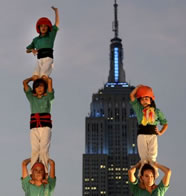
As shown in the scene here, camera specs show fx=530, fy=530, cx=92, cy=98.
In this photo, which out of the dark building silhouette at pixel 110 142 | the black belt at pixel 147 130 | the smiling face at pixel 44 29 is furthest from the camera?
the dark building silhouette at pixel 110 142

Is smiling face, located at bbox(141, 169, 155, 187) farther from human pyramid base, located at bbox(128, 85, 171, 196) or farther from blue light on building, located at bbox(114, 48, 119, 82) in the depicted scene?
blue light on building, located at bbox(114, 48, 119, 82)

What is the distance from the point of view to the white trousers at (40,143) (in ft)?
31.9

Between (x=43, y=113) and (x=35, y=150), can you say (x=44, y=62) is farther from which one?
(x=35, y=150)

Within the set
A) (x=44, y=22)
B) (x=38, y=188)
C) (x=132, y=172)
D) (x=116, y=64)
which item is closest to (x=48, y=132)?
(x=38, y=188)

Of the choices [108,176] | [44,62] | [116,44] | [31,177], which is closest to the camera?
[31,177]

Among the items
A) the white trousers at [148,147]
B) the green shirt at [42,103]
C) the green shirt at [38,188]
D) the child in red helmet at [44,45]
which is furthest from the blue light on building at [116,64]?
the green shirt at [38,188]

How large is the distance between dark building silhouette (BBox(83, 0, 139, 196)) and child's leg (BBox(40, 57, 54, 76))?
76.4 m

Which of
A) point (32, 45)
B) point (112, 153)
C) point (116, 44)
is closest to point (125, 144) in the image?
→ point (112, 153)

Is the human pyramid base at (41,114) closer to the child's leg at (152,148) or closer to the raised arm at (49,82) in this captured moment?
the raised arm at (49,82)

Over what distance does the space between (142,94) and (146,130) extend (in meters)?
0.68

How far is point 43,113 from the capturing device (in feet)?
32.7

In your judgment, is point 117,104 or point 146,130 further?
point 117,104

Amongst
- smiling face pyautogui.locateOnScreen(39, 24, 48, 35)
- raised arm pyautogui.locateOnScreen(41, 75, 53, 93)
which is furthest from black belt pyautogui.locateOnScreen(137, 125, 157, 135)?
smiling face pyautogui.locateOnScreen(39, 24, 48, 35)

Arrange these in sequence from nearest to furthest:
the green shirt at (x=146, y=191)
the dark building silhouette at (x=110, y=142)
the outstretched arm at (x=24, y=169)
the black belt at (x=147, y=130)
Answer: the green shirt at (x=146, y=191) → the outstretched arm at (x=24, y=169) → the black belt at (x=147, y=130) → the dark building silhouette at (x=110, y=142)
